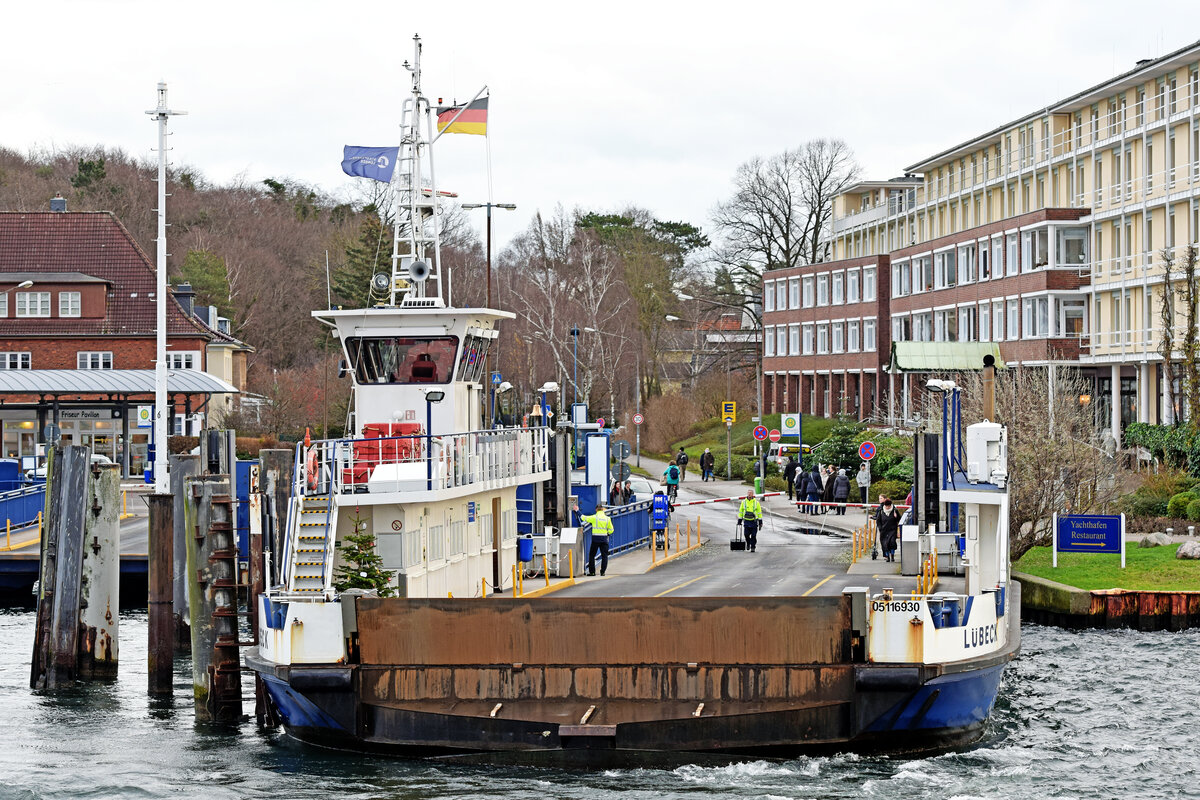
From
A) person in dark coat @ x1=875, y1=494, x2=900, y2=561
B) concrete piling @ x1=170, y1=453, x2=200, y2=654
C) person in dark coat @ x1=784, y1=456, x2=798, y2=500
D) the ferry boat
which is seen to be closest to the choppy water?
the ferry boat

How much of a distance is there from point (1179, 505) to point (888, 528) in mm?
15555

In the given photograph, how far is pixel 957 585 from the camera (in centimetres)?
2584

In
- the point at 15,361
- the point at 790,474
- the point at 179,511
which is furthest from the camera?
A: the point at 15,361

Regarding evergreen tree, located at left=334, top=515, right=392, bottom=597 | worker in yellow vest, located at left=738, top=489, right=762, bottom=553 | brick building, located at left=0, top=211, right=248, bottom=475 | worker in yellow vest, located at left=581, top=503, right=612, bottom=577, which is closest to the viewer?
evergreen tree, located at left=334, top=515, right=392, bottom=597

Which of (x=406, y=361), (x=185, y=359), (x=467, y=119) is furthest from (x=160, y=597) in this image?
(x=185, y=359)

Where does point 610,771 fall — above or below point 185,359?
below

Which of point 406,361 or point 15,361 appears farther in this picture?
point 15,361

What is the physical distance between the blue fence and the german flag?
1644cm

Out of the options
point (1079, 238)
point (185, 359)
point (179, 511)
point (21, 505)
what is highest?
point (1079, 238)

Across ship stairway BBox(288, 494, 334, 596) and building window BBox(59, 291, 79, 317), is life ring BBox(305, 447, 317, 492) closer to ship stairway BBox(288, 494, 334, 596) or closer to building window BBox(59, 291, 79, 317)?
ship stairway BBox(288, 494, 334, 596)

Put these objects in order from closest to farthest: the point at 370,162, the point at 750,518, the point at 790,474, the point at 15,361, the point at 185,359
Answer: the point at 370,162 → the point at 750,518 → the point at 790,474 → the point at 15,361 → the point at 185,359

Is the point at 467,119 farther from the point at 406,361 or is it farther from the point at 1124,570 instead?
the point at 1124,570

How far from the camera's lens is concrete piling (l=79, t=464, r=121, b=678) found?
2566 centimetres

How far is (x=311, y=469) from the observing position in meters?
22.0
